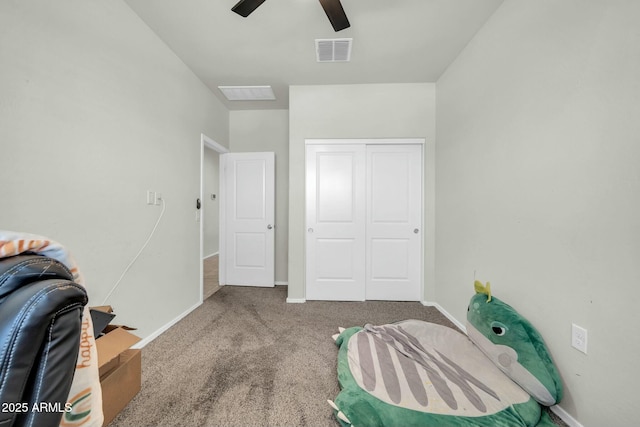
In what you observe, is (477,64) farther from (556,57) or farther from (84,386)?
(84,386)

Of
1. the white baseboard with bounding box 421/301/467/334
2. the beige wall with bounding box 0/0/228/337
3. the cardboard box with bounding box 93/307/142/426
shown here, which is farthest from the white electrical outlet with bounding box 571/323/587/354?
the beige wall with bounding box 0/0/228/337

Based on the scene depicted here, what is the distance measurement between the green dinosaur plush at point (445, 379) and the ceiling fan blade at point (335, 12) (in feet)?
6.88

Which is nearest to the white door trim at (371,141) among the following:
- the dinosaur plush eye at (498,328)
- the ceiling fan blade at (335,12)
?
the ceiling fan blade at (335,12)

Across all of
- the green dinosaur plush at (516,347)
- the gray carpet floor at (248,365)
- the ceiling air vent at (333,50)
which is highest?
the ceiling air vent at (333,50)

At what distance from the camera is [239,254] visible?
11.0 ft

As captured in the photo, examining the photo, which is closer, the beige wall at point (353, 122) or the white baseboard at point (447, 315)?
the white baseboard at point (447, 315)

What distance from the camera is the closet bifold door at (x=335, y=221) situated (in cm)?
273

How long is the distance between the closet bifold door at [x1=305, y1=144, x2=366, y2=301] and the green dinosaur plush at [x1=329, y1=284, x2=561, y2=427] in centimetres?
105

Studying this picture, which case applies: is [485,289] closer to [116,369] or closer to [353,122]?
[353,122]

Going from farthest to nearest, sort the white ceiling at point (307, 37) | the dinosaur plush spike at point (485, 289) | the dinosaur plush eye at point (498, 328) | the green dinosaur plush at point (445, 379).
Result: the white ceiling at point (307, 37) → the dinosaur plush spike at point (485, 289) → the dinosaur plush eye at point (498, 328) → the green dinosaur plush at point (445, 379)

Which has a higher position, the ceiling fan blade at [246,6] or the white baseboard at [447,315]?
the ceiling fan blade at [246,6]

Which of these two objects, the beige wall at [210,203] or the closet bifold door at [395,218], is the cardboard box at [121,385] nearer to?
the closet bifold door at [395,218]

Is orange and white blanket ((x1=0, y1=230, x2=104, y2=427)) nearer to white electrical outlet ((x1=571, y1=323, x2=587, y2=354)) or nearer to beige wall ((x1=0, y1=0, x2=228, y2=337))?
beige wall ((x1=0, y1=0, x2=228, y2=337))

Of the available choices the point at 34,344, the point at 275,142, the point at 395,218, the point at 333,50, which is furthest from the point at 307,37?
the point at 34,344
